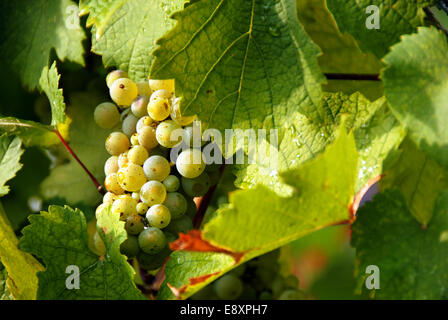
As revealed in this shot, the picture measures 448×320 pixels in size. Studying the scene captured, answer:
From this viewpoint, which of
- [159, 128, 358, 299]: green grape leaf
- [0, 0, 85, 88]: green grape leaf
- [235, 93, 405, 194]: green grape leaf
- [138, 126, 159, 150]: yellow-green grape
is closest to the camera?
[159, 128, 358, 299]: green grape leaf

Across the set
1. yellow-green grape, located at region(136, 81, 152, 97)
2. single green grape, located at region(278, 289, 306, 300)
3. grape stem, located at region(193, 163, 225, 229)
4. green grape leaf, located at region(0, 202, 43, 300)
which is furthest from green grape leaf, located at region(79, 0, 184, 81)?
single green grape, located at region(278, 289, 306, 300)

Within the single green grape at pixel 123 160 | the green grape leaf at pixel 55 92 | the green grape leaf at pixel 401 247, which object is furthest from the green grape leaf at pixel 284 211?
the green grape leaf at pixel 55 92

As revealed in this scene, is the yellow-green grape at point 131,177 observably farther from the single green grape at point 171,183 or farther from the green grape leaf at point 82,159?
the green grape leaf at point 82,159

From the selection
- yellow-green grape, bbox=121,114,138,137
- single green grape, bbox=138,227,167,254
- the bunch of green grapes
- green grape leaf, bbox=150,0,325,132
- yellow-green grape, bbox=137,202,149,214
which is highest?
green grape leaf, bbox=150,0,325,132

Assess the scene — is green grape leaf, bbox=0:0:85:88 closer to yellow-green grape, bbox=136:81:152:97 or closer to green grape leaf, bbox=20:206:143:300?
yellow-green grape, bbox=136:81:152:97

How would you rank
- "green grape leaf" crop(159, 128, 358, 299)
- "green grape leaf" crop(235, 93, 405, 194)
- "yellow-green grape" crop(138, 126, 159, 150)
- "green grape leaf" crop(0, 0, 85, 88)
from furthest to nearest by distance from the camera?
"green grape leaf" crop(0, 0, 85, 88)
"yellow-green grape" crop(138, 126, 159, 150)
"green grape leaf" crop(235, 93, 405, 194)
"green grape leaf" crop(159, 128, 358, 299)

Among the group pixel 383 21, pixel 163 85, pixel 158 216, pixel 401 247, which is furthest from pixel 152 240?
pixel 383 21
